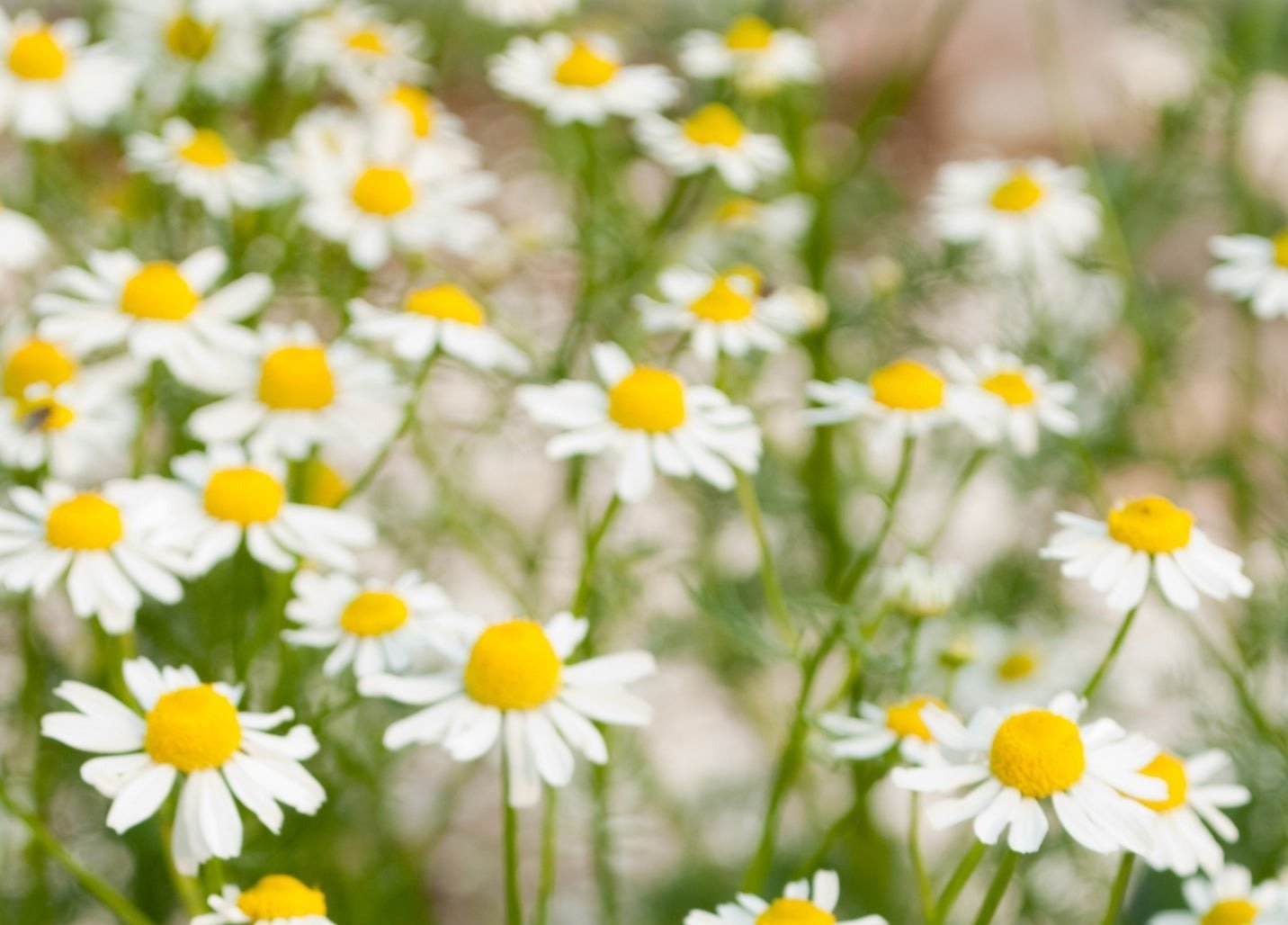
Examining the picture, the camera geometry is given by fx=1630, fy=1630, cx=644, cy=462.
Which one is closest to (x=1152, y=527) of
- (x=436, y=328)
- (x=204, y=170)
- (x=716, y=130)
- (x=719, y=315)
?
(x=719, y=315)

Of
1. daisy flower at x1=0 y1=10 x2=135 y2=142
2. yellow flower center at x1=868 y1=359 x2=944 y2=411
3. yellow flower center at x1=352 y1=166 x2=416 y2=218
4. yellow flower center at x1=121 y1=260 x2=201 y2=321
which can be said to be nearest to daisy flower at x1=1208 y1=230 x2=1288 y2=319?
yellow flower center at x1=868 y1=359 x2=944 y2=411

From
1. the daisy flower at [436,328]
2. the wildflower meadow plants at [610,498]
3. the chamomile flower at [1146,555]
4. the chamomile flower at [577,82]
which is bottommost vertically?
the wildflower meadow plants at [610,498]

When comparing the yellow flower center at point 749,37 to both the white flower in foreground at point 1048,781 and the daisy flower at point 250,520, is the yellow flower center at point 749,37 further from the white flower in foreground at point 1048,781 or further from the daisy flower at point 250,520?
the white flower in foreground at point 1048,781

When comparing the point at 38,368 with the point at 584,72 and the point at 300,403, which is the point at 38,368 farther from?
the point at 584,72

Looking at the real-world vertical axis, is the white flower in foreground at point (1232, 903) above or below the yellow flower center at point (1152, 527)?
below

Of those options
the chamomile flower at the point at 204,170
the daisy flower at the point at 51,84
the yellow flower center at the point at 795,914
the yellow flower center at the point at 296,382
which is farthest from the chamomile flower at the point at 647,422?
the daisy flower at the point at 51,84

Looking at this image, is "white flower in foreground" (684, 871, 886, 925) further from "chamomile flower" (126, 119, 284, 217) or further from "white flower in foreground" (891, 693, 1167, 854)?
"chamomile flower" (126, 119, 284, 217)
